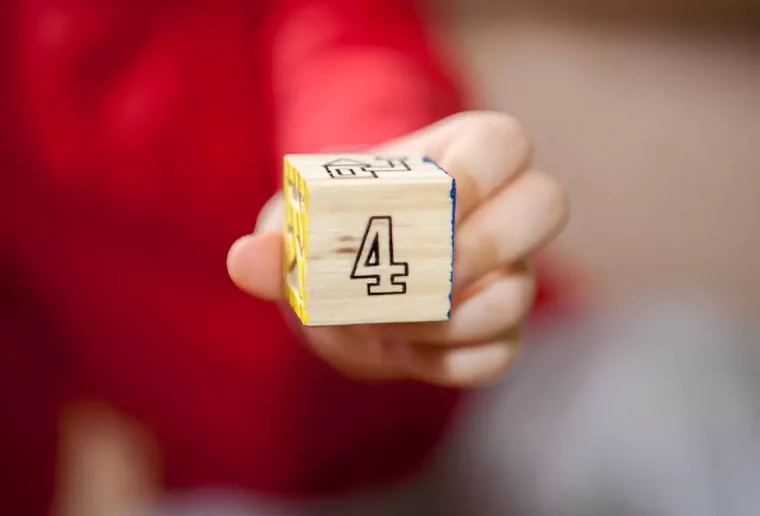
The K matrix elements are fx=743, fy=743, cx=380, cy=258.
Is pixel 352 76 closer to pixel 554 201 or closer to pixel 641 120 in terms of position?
pixel 554 201

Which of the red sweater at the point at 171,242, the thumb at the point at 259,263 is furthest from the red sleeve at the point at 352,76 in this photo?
the thumb at the point at 259,263

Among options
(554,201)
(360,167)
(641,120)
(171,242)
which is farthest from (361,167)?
(641,120)

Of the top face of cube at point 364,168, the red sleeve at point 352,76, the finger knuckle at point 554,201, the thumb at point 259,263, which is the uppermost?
the red sleeve at point 352,76

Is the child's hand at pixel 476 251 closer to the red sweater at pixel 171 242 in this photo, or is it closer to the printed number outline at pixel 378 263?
the printed number outline at pixel 378 263

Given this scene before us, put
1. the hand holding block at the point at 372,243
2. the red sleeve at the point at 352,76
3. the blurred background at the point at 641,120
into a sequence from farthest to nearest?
the blurred background at the point at 641,120 < the red sleeve at the point at 352,76 < the hand holding block at the point at 372,243

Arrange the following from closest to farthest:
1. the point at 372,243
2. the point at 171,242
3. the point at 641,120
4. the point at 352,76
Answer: the point at 372,243, the point at 352,76, the point at 171,242, the point at 641,120

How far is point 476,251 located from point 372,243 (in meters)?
0.06

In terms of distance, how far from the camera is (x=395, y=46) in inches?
21.5

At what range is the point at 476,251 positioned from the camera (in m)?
0.35

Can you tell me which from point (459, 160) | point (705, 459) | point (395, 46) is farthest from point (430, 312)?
point (705, 459)

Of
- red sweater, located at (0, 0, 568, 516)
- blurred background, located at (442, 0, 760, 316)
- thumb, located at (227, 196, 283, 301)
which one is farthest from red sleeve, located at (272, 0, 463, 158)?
blurred background, located at (442, 0, 760, 316)

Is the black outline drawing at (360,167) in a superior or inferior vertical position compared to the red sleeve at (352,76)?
inferior

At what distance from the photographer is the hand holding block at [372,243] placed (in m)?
0.31

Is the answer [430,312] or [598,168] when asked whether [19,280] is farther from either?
[598,168]
